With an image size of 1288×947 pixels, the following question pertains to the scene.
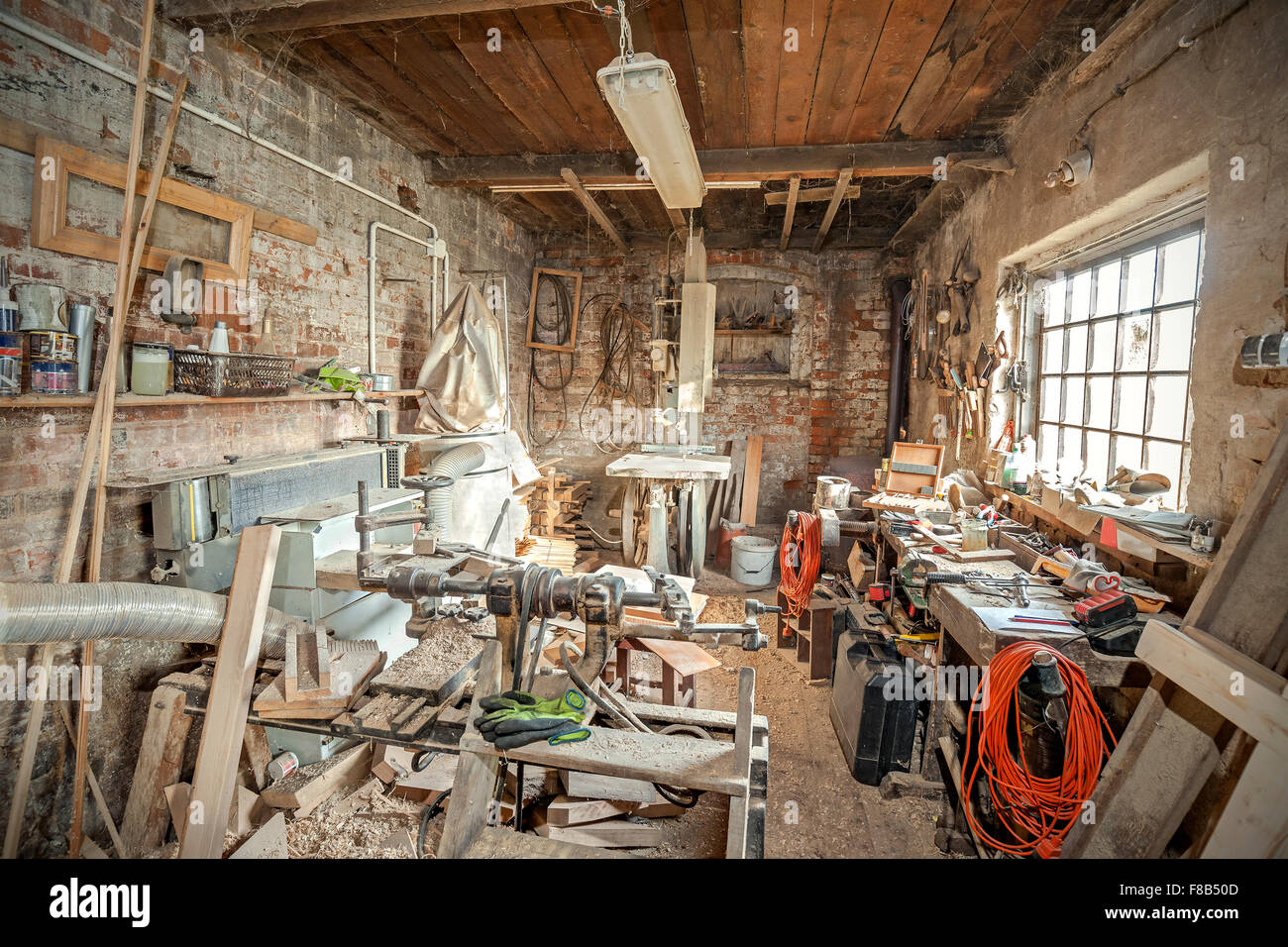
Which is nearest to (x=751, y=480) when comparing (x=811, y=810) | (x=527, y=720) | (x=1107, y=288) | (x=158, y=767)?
(x=1107, y=288)

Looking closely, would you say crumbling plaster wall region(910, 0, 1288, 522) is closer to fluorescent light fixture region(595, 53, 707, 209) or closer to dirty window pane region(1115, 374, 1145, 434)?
dirty window pane region(1115, 374, 1145, 434)

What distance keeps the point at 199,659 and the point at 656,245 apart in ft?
18.0

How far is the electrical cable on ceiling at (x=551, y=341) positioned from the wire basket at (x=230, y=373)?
3.89m

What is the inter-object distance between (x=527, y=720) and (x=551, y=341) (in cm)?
554

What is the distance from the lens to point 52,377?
6.46ft

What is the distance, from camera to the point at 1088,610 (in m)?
1.97

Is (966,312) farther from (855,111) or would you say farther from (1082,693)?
(1082,693)

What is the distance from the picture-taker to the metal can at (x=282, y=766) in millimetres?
2227

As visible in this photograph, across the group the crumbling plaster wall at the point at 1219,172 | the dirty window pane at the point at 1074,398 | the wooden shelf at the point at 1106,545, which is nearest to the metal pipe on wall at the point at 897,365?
the wooden shelf at the point at 1106,545

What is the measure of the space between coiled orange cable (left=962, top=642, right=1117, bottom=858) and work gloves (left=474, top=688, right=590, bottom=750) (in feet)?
4.27

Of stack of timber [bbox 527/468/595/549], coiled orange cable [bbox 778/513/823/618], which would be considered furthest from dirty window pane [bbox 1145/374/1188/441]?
stack of timber [bbox 527/468/595/549]

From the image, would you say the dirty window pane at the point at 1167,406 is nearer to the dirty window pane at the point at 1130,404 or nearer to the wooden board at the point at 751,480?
the dirty window pane at the point at 1130,404

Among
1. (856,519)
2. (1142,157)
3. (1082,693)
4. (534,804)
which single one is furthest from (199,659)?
(1142,157)

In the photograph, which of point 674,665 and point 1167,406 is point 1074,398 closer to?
A: point 1167,406
